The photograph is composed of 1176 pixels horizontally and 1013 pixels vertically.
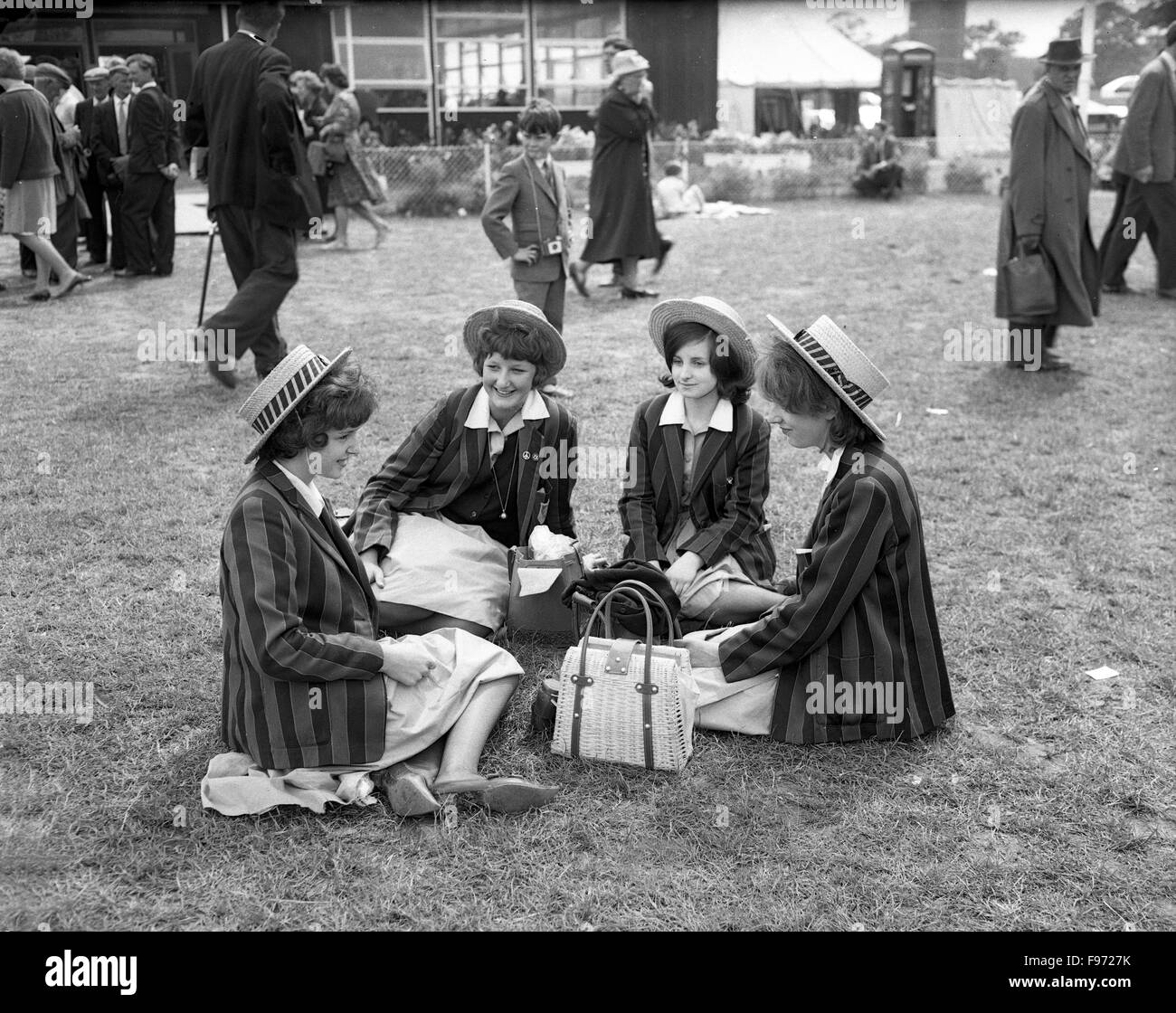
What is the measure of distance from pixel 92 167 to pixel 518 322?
8276mm

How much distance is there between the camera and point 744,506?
4.04 meters

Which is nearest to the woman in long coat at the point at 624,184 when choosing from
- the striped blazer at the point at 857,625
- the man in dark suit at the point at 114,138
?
the man in dark suit at the point at 114,138

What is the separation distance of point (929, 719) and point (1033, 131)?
4890 millimetres

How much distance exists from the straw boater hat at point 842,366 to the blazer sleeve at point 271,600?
4.50 feet

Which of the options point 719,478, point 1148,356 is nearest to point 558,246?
point 719,478

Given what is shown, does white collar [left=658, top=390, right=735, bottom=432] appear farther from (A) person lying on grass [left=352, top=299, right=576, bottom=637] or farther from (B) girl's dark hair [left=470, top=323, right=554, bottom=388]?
(B) girl's dark hair [left=470, top=323, right=554, bottom=388]

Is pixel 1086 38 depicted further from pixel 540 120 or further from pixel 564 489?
pixel 564 489

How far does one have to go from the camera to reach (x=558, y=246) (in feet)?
23.0

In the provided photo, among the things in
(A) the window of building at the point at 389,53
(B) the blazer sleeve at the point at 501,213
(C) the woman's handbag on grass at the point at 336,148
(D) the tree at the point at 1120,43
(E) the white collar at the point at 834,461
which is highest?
(D) the tree at the point at 1120,43

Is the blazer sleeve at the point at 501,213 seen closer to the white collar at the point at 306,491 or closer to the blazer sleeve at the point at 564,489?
the blazer sleeve at the point at 564,489

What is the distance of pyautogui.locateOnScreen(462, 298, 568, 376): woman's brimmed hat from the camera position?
3980 millimetres

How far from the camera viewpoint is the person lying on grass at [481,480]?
3934mm

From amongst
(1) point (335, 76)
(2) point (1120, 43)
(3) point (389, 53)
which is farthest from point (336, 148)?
(2) point (1120, 43)

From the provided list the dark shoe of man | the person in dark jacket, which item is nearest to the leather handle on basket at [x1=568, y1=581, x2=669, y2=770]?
the dark shoe of man
